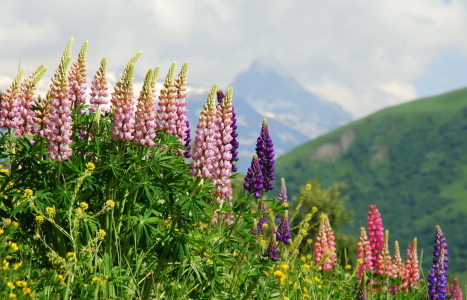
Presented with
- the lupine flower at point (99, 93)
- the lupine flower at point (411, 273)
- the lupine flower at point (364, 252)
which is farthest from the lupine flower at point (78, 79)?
the lupine flower at point (411, 273)

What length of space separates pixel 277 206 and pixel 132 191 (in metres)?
2.01

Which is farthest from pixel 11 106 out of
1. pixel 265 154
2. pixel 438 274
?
pixel 438 274

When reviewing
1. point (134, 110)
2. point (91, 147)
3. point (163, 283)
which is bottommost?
point (163, 283)

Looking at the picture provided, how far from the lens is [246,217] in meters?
7.19

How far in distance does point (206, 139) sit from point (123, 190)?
1254 mm

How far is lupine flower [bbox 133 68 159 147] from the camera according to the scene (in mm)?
7164

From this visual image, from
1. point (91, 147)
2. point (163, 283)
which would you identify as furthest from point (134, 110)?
point (163, 283)

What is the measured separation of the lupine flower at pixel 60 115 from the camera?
7000 millimetres

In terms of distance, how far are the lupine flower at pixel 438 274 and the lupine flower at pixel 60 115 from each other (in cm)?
628

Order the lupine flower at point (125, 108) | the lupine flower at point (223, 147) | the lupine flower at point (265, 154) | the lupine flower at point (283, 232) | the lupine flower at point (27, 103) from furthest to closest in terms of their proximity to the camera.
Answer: the lupine flower at point (283, 232)
the lupine flower at point (265, 154)
the lupine flower at point (27, 103)
the lupine flower at point (223, 147)
the lupine flower at point (125, 108)

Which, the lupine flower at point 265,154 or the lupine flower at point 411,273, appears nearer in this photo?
the lupine flower at point 265,154

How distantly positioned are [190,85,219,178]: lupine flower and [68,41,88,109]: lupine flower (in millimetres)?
1936

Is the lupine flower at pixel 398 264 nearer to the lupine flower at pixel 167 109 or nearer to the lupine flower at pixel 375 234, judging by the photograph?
the lupine flower at pixel 375 234

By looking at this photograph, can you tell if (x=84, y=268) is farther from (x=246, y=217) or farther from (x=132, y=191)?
(x=246, y=217)
